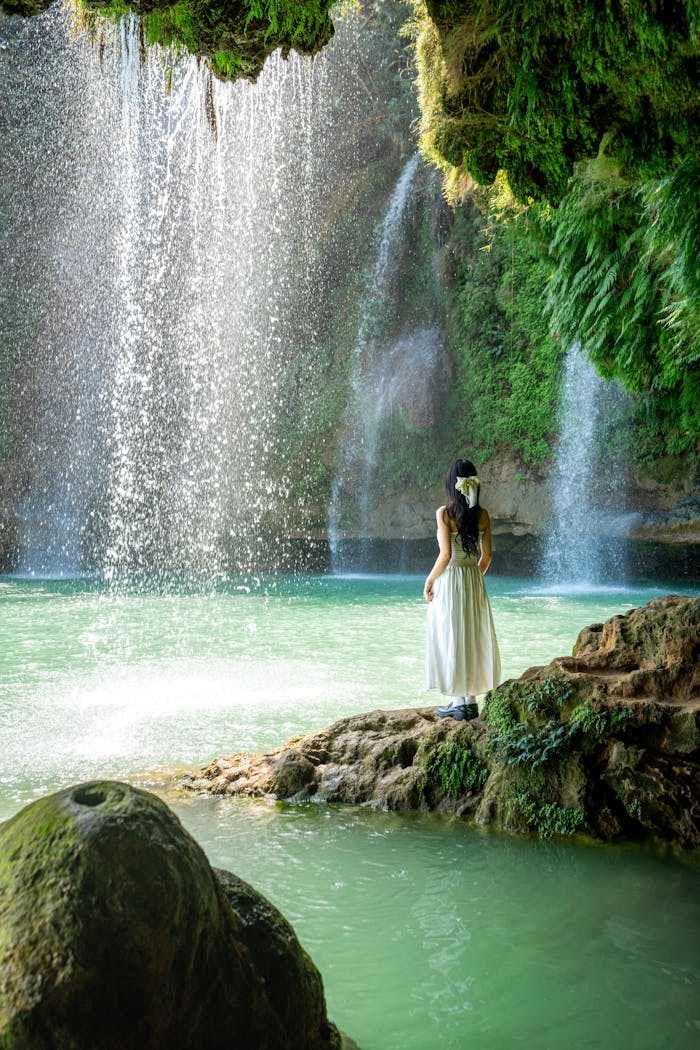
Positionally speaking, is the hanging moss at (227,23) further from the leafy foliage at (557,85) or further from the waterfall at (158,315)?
the waterfall at (158,315)

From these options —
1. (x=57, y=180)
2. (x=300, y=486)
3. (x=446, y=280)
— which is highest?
(x=57, y=180)

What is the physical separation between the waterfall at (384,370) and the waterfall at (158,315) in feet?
4.24

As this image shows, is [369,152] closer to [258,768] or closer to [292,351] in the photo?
[292,351]

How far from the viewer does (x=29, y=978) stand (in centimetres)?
190

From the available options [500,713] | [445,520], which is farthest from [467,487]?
[500,713]

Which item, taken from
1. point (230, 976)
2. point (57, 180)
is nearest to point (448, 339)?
point (57, 180)

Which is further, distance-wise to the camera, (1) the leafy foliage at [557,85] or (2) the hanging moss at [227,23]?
(1) the leafy foliage at [557,85]

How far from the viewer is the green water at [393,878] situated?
2951 millimetres

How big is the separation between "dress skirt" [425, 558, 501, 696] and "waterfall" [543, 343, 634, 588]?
49.0 feet

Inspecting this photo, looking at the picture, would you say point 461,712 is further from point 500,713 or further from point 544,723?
point 544,723

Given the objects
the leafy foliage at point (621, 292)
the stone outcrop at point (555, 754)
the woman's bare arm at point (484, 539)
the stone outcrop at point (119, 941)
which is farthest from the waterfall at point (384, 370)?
the stone outcrop at point (119, 941)

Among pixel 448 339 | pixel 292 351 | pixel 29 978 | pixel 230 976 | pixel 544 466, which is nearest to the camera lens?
pixel 29 978

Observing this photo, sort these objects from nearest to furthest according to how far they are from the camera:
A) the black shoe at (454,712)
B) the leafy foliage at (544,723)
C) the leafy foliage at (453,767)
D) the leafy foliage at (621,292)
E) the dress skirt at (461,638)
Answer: the leafy foliage at (544,723) → the leafy foliage at (453,767) → the black shoe at (454,712) → the dress skirt at (461,638) → the leafy foliage at (621,292)

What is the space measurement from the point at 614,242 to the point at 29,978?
10.2 meters
